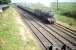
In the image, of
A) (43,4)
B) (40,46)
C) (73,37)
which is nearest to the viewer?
(40,46)

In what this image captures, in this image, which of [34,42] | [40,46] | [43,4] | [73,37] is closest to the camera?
[40,46]

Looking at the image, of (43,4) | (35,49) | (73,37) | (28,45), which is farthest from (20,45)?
(43,4)

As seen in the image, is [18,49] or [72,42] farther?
[72,42]

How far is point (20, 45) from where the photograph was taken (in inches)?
612

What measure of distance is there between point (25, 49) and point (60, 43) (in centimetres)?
390

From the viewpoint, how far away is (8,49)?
46.5 feet

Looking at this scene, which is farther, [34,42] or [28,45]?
[34,42]

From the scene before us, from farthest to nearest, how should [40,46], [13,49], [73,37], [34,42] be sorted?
1. [73,37]
2. [34,42]
3. [40,46]
4. [13,49]

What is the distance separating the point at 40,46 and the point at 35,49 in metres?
1.09

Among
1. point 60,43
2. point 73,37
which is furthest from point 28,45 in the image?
point 73,37

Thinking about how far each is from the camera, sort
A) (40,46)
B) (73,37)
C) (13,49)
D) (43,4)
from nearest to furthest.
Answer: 1. (13,49)
2. (40,46)
3. (73,37)
4. (43,4)

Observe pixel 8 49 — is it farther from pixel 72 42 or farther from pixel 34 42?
pixel 72 42

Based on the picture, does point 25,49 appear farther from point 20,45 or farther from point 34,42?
point 34,42

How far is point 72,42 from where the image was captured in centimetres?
1631
